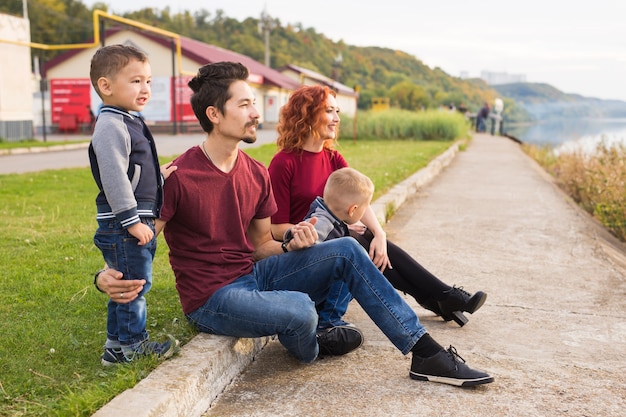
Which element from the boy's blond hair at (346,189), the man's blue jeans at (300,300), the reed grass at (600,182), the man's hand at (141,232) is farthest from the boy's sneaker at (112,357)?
the reed grass at (600,182)

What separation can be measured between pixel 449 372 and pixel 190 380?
44.4 inches

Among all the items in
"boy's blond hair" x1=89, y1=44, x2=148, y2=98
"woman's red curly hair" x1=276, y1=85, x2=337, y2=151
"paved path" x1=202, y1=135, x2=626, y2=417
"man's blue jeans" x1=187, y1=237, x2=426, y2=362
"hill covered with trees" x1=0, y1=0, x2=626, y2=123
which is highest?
"hill covered with trees" x1=0, y1=0, x2=626, y2=123

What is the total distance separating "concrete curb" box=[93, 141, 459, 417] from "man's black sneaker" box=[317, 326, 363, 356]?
1.11 ft

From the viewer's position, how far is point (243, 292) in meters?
2.80

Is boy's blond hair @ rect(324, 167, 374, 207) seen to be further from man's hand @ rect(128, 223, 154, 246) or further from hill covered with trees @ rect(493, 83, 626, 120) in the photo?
hill covered with trees @ rect(493, 83, 626, 120)

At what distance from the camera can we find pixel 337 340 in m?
3.12

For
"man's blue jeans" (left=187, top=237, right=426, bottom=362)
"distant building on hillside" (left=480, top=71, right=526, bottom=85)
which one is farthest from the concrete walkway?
"distant building on hillside" (left=480, top=71, right=526, bottom=85)

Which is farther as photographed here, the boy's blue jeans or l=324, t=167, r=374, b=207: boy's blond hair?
l=324, t=167, r=374, b=207: boy's blond hair

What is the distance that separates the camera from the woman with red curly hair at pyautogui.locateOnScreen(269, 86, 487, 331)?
3580mm

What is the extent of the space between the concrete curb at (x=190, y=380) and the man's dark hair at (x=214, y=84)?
1.01m

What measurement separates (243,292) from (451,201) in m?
6.02

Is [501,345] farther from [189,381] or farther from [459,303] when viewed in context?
[189,381]

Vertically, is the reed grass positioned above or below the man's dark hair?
below

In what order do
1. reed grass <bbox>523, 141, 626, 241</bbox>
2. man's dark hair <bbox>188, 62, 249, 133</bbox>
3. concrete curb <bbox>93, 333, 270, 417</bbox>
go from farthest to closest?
reed grass <bbox>523, 141, 626, 241</bbox>
man's dark hair <bbox>188, 62, 249, 133</bbox>
concrete curb <bbox>93, 333, 270, 417</bbox>
